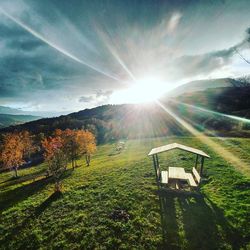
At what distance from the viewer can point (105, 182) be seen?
27.4 metres

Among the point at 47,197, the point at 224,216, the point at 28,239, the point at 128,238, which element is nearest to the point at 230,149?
the point at 224,216

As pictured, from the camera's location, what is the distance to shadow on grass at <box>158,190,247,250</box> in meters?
13.3

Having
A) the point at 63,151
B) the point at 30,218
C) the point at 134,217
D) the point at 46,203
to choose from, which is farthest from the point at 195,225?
the point at 63,151

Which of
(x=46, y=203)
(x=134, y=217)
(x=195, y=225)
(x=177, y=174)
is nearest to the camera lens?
(x=195, y=225)

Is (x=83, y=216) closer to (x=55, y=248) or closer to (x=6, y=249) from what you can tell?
(x=55, y=248)

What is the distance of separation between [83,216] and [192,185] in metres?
11.3

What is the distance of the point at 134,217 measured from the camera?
17.1 metres

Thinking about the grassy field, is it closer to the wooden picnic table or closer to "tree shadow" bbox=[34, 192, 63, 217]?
"tree shadow" bbox=[34, 192, 63, 217]

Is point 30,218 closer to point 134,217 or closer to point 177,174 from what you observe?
point 134,217

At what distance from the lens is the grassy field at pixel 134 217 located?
46.4 feet

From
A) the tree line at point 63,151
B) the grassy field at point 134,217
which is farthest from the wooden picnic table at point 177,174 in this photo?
the tree line at point 63,151

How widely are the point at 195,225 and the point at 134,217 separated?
509 cm

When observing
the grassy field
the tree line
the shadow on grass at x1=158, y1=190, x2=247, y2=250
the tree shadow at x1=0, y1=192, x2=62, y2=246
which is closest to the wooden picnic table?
the grassy field

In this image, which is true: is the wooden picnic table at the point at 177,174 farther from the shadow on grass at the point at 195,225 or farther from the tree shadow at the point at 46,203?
the tree shadow at the point at 46,203
